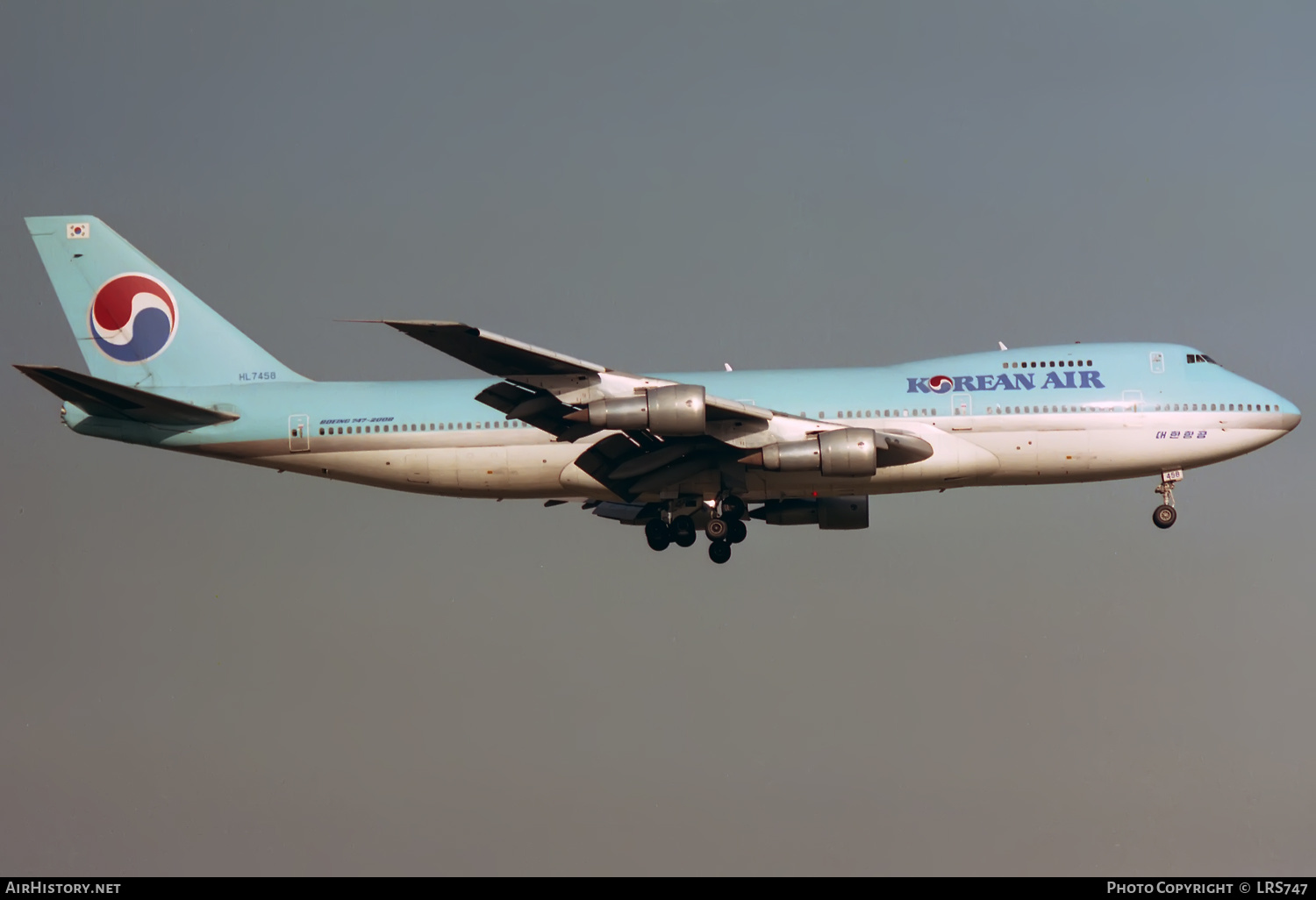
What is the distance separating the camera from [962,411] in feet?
138

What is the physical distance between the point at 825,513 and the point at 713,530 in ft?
13.3

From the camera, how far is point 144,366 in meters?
45.4

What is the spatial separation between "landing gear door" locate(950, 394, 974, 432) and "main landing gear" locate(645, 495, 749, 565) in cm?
627

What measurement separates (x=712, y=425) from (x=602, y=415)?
352 cm

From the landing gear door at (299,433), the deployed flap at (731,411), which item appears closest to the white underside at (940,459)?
the landing gear door at (299,433)

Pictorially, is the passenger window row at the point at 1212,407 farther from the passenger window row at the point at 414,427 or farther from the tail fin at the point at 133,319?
the tail fin at the point at 133,319

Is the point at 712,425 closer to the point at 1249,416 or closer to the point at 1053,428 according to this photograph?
the point at 1053,428

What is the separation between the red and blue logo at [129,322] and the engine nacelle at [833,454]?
1818cm

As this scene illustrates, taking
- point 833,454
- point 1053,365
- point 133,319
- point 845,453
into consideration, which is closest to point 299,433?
point 133,319

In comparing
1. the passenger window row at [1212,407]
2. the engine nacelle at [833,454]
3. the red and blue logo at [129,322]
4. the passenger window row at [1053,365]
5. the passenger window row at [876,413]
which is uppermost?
the red and blue logo at [129,322]

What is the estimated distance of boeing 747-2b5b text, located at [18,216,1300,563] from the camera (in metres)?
41.3

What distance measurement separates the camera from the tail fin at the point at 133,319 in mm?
45219

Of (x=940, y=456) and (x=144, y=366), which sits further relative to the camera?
(x=144, y=366)
